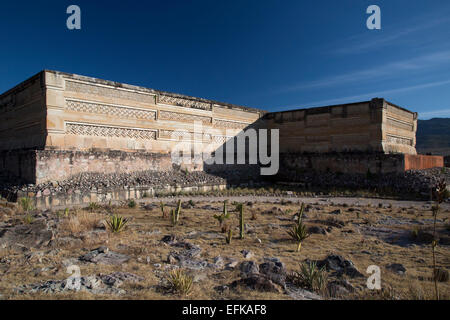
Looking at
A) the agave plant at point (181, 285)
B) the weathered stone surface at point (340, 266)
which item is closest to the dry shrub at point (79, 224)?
the agave plant at point (181, 285)

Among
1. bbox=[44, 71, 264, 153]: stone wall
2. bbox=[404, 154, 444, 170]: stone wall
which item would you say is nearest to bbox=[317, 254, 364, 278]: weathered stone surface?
bbox=[44, 71, 264, 153]: stone wall

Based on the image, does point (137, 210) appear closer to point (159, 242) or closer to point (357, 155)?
point (159, 242)

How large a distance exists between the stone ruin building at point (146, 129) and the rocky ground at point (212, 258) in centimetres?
413

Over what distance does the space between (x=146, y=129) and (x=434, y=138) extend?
85.5 metres

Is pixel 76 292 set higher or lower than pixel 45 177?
lower

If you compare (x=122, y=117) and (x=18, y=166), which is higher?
(x=122, y=117)

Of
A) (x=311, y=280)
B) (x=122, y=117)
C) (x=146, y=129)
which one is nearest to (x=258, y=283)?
(x=311, y=280)

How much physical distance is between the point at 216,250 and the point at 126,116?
10.0 m

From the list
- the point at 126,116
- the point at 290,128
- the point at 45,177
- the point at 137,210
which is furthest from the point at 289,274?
the point at 290,128

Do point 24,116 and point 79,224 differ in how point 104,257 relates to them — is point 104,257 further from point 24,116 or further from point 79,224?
point 24,116

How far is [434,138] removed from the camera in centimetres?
7412

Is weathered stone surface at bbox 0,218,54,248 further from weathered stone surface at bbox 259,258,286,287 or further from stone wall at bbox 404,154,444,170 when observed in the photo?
stone wall at bbox 404,154,444,170

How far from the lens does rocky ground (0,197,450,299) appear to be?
3482 millimetres
